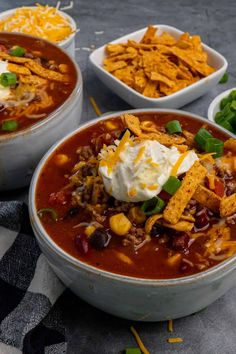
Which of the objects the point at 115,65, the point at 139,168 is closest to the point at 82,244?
the point at 139,168

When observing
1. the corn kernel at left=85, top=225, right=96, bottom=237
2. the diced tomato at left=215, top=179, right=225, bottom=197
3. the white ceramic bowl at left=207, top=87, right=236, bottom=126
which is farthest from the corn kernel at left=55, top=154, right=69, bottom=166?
the white ceramic bowl at left=207, top=87, right=236, bottom=126

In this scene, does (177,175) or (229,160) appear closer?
(177,175)

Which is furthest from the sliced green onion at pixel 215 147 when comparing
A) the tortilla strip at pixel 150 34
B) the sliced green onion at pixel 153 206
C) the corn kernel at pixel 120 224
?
the tortilla strip at pixel 150 34

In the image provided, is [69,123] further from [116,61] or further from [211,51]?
[211,51]

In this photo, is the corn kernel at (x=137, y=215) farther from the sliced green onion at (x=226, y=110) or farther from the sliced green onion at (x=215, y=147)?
the sliced green onion at (x=226, y=110)

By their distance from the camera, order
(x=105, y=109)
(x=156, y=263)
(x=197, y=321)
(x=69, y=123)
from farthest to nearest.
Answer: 1. (x=105, y=109)
2. (x=69, y=123)
3. (x=197, y=321)
4. (x=156, y=263)

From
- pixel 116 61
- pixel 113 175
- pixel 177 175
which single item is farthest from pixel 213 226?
Answer: pixel 116 61
